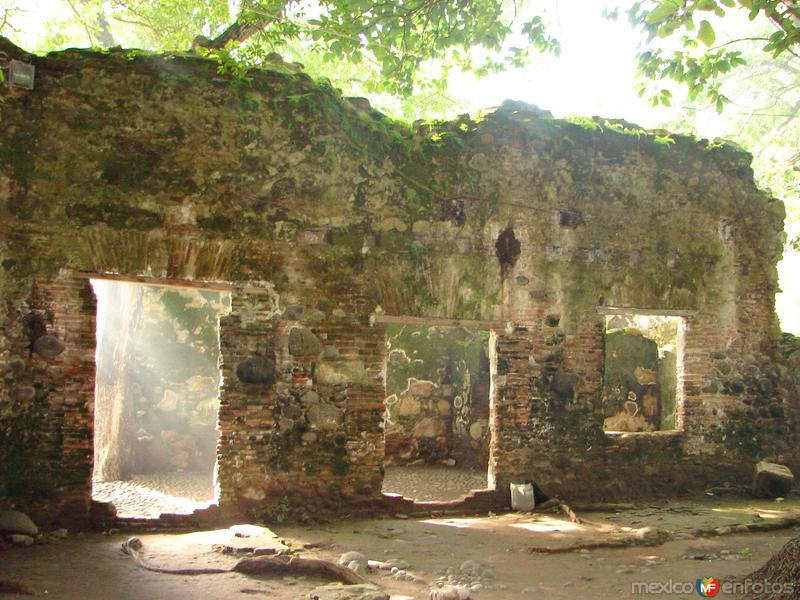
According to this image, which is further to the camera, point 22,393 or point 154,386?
point 154,386

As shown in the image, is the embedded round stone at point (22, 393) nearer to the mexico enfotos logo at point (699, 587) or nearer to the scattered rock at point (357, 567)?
the scattered rock at point (357, 567)

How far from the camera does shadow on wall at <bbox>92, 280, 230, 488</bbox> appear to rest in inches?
397

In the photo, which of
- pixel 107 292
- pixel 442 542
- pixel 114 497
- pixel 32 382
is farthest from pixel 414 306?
pixel 107 292

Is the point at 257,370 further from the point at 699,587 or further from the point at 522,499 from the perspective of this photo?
the point at 699,587

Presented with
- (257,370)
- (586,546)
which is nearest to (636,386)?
(586,546)

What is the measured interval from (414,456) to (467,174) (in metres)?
4.75

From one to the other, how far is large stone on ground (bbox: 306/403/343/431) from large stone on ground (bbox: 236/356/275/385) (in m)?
0.50

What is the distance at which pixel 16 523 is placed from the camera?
5.83 metres

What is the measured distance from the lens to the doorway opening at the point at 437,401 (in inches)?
426

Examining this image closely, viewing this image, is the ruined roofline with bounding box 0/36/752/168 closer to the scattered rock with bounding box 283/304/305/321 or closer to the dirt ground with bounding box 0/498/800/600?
the scattered rock with bounding box 283/304/305/321

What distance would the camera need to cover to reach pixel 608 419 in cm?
1134

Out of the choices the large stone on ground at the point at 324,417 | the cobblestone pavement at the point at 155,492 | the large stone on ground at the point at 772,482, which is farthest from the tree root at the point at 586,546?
the cobblestone pavement at the point at 155,492

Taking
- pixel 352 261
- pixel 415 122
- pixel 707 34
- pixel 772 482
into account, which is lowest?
pixel 772 482

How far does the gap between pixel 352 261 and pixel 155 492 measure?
13.2ft
